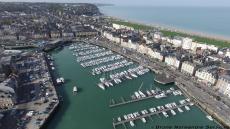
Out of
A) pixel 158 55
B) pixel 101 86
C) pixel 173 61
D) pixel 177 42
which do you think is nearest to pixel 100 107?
pixel 101 86

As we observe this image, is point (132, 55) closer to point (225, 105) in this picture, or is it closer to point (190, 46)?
point (190, 46)

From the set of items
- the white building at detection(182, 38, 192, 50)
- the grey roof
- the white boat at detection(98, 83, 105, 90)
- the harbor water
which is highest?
the white building at detection(182, 38, 192, 50)

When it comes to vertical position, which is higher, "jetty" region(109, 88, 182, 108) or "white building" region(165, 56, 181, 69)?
"white building" region(165, 56, 181, 69)

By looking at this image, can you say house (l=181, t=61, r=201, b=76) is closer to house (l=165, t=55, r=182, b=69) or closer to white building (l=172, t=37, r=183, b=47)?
house (l=165, t=55, r=182, b=69)

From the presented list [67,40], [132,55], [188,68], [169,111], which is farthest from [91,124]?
[67,40]

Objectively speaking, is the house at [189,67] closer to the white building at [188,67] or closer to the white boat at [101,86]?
the white building at [188,67]

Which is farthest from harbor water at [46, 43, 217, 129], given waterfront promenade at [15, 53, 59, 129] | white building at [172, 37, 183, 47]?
white building at [172, 37, 183, 47]

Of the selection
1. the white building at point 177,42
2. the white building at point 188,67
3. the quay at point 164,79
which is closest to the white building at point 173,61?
the white building at point 188,67
